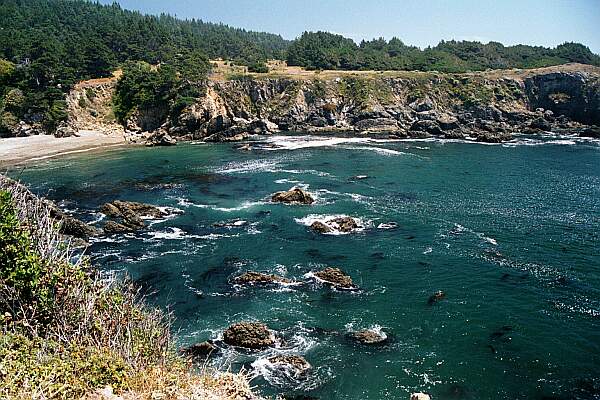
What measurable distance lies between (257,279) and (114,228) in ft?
70.7

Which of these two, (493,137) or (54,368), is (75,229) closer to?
(54,368)

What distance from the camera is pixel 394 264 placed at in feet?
142

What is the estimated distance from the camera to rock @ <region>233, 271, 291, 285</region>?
131 ft

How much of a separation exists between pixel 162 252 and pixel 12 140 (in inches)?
3099

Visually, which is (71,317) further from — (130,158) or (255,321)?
(130,158)

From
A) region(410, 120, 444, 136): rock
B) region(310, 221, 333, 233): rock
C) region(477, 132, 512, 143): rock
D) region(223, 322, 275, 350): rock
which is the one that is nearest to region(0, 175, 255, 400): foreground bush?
region(223, 322, 275, 350): rock

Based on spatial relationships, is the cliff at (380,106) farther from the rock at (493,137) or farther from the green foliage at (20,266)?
the green foliage at (20,266)

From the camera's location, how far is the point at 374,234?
51.0m

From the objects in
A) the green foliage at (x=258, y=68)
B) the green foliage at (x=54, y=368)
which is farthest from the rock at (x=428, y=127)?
the green foliage at (x=54, y=368)

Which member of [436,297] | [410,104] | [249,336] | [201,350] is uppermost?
[410,104]

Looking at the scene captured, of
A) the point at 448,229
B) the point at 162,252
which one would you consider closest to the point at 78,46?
the point at 162,252

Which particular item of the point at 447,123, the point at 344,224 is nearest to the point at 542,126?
the point at 447,123

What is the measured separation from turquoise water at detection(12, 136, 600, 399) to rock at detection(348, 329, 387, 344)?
0.79 meters

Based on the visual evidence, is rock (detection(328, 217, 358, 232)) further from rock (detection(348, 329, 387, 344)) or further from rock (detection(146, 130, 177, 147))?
rock (detection(146, 130, 177, 147))
